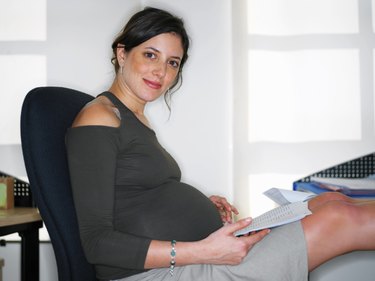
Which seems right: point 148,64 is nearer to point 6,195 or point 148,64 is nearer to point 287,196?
point 287,196

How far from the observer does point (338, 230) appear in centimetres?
84

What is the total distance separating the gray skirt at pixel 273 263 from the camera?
0.87 metres

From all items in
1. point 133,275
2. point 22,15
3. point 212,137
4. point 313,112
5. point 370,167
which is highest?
point 22,15

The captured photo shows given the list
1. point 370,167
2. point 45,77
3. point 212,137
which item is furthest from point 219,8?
point 370,167

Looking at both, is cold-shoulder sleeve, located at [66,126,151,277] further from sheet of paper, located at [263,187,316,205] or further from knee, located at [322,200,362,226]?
sheet of paper, located at [263,187,316,205]

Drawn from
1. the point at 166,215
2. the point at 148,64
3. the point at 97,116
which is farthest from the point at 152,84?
the point at 166,215

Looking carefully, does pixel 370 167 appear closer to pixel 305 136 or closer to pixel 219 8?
pixel 305 136

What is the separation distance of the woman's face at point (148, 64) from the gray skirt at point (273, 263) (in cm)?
60

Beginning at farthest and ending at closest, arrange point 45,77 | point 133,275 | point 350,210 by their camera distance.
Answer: point 45,77 < point 133,275 < point 350,210

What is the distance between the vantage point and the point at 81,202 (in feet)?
2.92

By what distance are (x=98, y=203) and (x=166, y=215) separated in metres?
0.20

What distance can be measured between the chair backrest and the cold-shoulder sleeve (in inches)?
3.2

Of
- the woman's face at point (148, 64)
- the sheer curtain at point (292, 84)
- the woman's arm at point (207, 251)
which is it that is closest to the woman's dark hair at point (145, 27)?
the woman's face at point (148, 64)

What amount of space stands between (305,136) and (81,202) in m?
1.32
